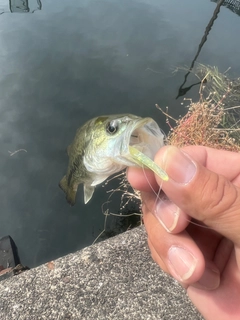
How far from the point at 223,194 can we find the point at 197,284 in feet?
2.58

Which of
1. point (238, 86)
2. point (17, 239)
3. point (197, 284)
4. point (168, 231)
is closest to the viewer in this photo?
point (168, 231)

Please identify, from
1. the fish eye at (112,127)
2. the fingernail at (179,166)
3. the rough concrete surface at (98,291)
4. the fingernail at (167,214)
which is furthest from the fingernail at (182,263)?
the rough concrete surface at (98,291)

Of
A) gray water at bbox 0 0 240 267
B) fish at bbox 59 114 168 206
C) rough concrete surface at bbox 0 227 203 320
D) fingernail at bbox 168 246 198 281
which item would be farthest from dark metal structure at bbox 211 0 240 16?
fingernail at bbox 168 246 198 281

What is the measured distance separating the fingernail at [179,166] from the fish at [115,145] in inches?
2.2

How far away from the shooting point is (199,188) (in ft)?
4.61

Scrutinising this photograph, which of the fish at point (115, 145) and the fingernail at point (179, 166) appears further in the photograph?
the fish at point (115, 145)

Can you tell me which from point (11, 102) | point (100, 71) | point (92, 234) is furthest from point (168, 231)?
point (100, 71)

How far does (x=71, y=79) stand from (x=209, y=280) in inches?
245

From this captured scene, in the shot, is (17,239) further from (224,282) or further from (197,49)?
(197,49)

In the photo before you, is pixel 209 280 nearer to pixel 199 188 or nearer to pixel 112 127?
pixel 199 188

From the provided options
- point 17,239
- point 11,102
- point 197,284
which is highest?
point 197,284

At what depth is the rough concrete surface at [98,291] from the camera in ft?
8.33

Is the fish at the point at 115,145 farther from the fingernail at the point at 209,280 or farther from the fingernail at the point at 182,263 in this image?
the fingernail at the point at 209,280

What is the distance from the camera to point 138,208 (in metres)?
5.20
